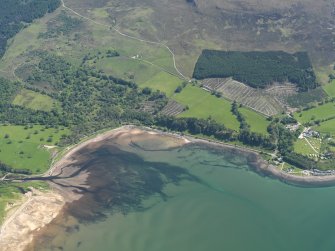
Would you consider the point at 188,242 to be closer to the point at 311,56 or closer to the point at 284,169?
the point at 284,169

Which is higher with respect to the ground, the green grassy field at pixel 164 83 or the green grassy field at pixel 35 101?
the green grassy field at pixel 164 83

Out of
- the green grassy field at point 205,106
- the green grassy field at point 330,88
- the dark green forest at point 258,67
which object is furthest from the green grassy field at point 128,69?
the green grassy field at point 330,88

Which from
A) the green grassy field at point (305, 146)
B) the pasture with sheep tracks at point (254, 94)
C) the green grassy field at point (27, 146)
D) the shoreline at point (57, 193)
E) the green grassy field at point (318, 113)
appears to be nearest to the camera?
the shoreline at point (57, 193)

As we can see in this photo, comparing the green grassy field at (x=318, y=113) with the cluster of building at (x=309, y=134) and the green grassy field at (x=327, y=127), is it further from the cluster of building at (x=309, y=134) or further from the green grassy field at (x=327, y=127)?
the cluster of building at (x=309, y=134)

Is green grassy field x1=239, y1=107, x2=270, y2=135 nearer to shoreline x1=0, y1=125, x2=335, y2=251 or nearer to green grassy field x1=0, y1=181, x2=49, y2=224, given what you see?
shoreline x1=0, y1=125, x2=335, y2=251

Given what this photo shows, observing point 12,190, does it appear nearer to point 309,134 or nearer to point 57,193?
point 57,193

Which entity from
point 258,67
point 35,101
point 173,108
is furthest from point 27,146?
point 258,67

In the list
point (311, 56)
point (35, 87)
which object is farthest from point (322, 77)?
point (35, 87)
